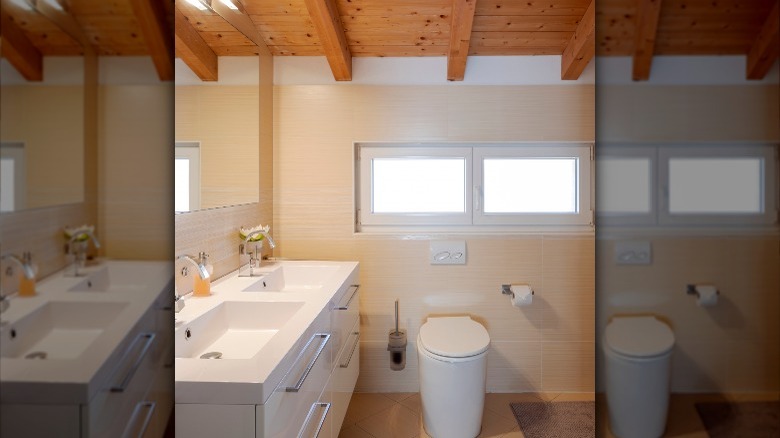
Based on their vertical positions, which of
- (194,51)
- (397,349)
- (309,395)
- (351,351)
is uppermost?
(194,51)

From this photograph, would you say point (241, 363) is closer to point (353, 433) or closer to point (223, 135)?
point (223, 135)

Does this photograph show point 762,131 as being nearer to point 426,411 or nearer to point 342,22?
point 426,411

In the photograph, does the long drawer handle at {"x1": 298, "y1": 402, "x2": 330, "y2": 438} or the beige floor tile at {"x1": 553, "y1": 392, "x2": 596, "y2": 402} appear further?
the beige floor tile at {"x1": 553, "y1": 392, "x2": 596, "y2": 402}

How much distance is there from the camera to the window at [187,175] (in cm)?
158

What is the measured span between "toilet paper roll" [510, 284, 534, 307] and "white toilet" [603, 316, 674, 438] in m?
2.43

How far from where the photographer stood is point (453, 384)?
6.89ft

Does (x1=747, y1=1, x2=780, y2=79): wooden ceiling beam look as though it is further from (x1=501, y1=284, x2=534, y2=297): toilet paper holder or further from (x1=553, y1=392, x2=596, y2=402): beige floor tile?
(x1=553, y1=392, x2=596, y2=402): beige floor tile

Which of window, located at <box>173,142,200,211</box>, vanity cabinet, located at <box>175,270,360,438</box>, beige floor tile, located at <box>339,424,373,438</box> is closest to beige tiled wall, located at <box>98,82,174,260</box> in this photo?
vanity cabinet, located at <box>175,270,360,438</box>

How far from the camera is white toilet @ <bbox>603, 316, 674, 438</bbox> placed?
248mm

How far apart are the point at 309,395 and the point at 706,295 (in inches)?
55.5

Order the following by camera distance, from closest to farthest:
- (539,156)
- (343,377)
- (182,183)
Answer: (182,183) < (343,377) < (539,156)

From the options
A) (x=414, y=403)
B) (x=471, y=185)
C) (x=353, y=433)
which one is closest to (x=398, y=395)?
(x=414, y=403)

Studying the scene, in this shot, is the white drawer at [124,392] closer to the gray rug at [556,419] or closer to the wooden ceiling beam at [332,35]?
the wooden ceiling beam at [332,35]

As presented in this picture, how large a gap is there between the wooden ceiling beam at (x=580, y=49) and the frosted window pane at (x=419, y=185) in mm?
881
